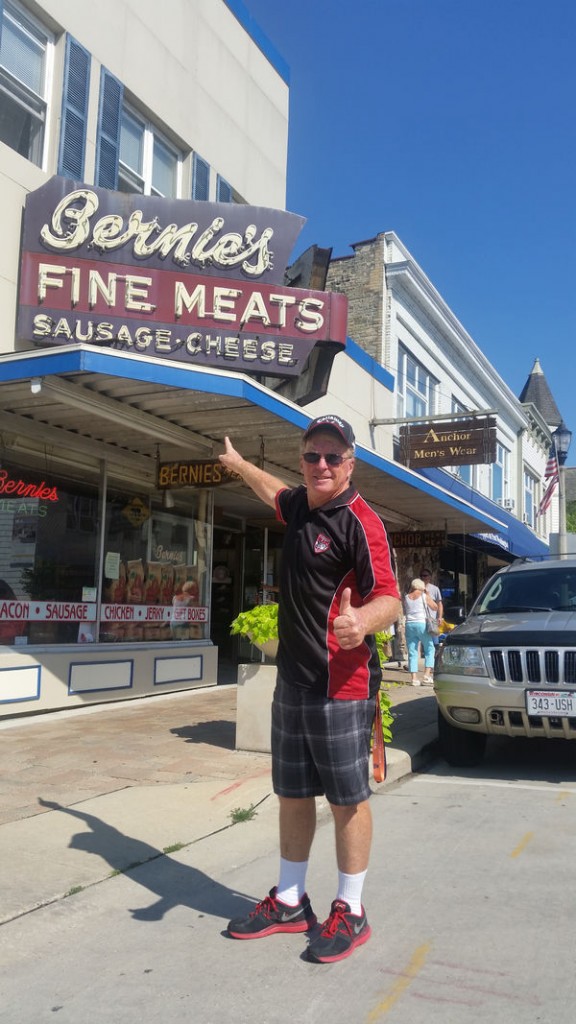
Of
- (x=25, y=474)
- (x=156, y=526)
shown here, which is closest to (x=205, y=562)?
(x=156, y=526)

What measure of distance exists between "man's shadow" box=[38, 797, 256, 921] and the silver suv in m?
2.79

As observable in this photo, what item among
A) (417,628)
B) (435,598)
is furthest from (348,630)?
(435,598)

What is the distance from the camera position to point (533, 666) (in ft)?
20.6

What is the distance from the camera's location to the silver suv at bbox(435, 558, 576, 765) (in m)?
6.14

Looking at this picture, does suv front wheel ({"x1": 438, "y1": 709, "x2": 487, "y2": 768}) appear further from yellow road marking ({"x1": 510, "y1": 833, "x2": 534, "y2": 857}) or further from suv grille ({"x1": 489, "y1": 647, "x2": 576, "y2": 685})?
yellow road marking ({"x1": 510, "y1": 833, "x2": 534, "y2": 857})

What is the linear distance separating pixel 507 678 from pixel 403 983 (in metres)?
3.51

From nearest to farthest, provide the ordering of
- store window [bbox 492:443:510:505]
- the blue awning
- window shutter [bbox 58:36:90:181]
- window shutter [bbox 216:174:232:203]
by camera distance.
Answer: window shutter [bbox 58:36:90:181] → window shutter [bbox 216:174:232:203] → the blue awning → store window [bbox 492:443:510:505]

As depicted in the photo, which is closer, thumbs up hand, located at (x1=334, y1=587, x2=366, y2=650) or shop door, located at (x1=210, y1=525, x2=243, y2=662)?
thumbs up hand, located at (x1=334, y1=587, x2=366, y2=650)

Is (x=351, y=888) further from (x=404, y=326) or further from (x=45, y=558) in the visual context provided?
(x=404, y=326)

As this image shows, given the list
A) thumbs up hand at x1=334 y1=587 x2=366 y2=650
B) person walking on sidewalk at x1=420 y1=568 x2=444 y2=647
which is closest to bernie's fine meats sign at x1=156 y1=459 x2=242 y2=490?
person walking on sidewalk at x1=420 y1=568 x2=444 y2=647

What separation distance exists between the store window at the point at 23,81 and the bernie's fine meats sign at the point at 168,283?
0.81 meters

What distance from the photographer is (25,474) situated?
29.2 ft

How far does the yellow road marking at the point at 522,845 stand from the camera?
15.4 feet

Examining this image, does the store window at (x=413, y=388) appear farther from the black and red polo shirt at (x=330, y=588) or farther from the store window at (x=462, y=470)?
the black and red polo shirt at (x=330, y=588)
